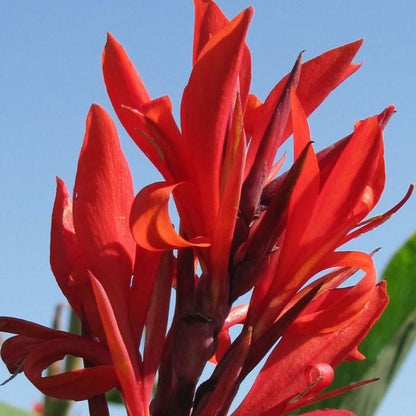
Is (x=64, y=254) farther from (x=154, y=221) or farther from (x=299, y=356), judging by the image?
(x=299, y=356)

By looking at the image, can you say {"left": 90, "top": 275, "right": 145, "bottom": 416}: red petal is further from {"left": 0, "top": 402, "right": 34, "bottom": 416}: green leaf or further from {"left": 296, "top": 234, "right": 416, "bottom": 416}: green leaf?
{"left": 0, "top": 402, "right": 34, "bottom": 416}: green leaf

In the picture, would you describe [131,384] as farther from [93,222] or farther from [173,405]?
[93,222]

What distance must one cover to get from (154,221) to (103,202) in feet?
0.27

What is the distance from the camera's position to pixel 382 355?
1.81m

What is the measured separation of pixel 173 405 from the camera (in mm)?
833

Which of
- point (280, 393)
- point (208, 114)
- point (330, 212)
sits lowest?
point (280, 393)

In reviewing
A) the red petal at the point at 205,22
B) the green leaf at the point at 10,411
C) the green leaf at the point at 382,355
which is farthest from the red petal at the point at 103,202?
the green leaf at the point at 10,411

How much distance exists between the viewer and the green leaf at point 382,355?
1.77 m

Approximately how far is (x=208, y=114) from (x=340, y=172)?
0.13 m

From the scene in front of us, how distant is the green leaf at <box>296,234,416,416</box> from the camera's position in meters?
1.77

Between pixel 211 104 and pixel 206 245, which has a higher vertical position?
pixel 211 104

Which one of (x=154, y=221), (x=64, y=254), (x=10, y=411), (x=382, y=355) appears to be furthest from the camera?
(x=10, y=411)

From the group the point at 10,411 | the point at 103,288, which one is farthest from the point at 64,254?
the point at 10,411

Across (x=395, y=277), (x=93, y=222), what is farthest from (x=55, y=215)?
(x=395, y=277)
